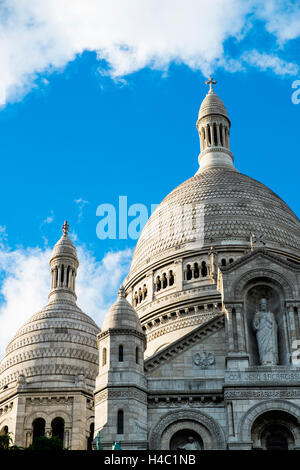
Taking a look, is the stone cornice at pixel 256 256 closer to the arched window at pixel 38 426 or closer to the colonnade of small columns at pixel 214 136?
the arched window at pixel 38 426

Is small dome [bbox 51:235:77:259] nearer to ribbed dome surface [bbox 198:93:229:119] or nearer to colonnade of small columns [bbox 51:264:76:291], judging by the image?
colonnade of small columns [bbox 51:264:76:291]

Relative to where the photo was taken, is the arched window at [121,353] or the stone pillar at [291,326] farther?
the stone pillar at [291,326]

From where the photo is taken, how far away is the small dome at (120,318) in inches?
1464

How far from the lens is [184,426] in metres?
35.1

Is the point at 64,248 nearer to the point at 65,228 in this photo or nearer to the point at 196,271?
the point at 65,228

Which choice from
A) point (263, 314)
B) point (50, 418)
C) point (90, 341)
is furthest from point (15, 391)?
point (263, 314)

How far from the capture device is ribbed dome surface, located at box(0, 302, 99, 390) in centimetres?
4634

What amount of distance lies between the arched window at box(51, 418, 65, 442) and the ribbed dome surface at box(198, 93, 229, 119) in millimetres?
32441

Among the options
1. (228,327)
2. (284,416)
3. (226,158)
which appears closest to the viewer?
(284,416)

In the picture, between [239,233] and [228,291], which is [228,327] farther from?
[239,233]

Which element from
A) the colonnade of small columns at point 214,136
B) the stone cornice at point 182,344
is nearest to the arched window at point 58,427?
the stone cornice at point 182,344

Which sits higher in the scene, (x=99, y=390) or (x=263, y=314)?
(x=263, y=314)
